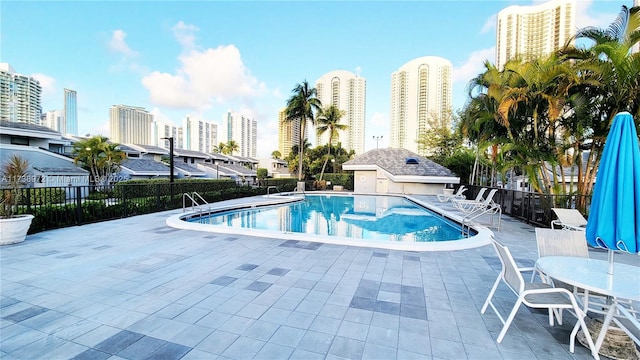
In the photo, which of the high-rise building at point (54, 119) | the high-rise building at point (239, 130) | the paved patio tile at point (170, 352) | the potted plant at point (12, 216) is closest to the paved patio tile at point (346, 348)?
the paved patio tile at point (170, 352)

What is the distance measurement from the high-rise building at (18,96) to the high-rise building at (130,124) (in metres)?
24.5

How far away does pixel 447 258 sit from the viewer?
5176 millimetres

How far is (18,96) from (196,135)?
130ft

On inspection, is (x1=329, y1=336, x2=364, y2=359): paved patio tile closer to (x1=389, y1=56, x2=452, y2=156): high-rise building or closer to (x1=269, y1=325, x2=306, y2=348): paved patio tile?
(x1=269, y1=325, x2=306, y2=348): paved patio tile

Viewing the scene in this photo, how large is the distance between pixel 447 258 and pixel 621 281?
2.80 meters

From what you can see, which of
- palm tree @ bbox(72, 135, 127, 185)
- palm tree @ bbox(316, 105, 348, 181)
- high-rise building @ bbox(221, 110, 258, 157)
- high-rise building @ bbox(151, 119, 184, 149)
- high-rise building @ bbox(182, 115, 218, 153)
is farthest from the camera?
high-rise building @ bbox(221, 110, 258, 157)

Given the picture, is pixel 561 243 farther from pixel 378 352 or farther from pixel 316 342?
pixel 316 342

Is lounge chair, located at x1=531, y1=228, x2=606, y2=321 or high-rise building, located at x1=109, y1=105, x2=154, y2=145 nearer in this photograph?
lounge chair, located at x1=531, y1=228, x2=606, y2=321

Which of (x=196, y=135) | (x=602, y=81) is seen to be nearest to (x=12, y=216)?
(x=602, y=81)

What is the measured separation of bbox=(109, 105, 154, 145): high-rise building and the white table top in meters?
70.7

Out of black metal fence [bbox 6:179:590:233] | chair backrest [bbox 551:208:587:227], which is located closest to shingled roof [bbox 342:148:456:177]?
black metal fence [bbox 6:179:590:233]

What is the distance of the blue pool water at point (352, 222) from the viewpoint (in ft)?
29.5

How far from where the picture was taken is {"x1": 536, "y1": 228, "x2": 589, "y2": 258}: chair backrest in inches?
129

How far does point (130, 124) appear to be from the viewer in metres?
63.5
